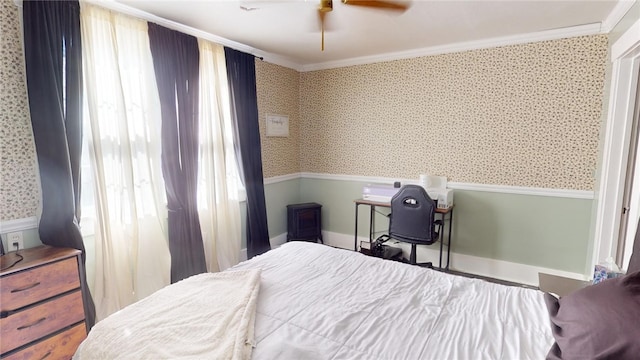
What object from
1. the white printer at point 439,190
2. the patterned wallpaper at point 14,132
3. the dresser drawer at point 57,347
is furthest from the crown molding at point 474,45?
the dresser drawer at point 57,347

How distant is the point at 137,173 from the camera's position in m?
2.52

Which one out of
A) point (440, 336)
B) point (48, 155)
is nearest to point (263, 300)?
point (440, 336)

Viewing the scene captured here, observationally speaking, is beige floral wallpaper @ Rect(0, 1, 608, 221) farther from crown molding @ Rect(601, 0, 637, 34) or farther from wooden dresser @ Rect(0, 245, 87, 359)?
wooden dresser @ Rect(0, 245, 87, 359)

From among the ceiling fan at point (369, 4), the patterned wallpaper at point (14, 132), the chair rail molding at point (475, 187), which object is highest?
the ceiling fan at point (369, 4)

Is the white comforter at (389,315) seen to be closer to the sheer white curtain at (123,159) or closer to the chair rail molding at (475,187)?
the sheer white curtain at (123,159)

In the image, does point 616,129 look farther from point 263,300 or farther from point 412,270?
point 263,300

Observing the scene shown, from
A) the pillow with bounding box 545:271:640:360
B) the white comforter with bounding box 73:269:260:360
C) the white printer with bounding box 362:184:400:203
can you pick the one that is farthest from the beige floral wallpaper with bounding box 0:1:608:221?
the pillow with bounding box 545:271:640:360

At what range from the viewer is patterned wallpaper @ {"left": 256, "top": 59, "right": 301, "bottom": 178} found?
377 cm

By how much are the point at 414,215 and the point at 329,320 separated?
192 cm

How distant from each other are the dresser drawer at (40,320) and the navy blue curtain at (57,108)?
116 millimetres

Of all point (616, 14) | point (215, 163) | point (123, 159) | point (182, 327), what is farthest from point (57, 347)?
point (616, 14)

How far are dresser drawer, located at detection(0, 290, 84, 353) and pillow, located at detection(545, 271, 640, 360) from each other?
94.2 inches

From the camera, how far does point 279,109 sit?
4031mm

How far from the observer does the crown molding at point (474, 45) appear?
276 centimetres
